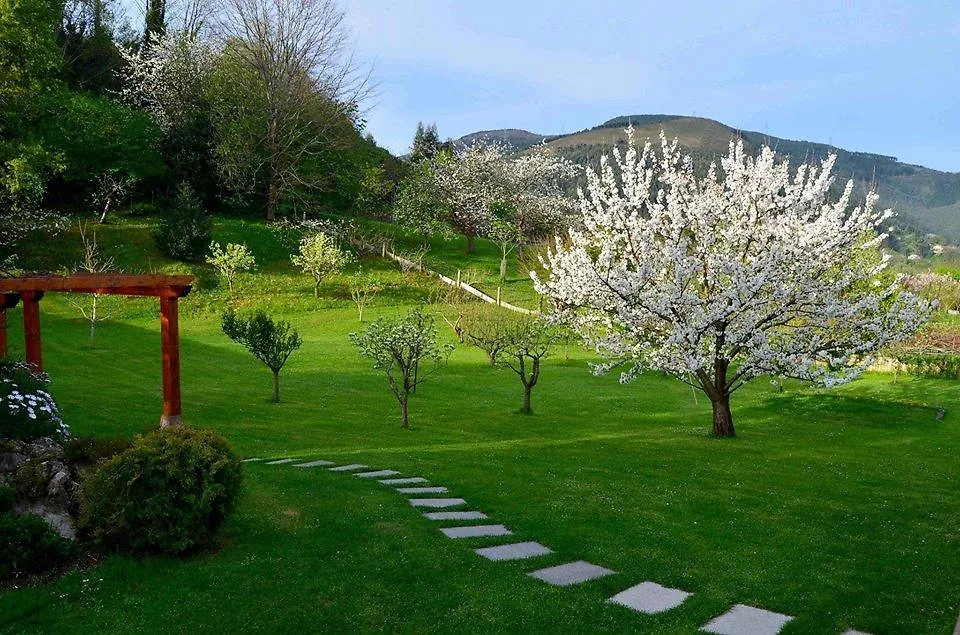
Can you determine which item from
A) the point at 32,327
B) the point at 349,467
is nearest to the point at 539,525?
the point at 349,467

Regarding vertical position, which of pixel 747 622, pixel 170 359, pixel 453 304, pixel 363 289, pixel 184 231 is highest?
pixel 184 231

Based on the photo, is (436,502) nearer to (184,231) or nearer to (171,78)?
(184,231)

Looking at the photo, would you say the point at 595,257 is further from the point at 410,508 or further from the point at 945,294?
the point at 945,294

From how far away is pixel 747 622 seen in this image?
18.4 ft

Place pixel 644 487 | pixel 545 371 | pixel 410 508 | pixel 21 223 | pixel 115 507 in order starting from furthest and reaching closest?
pixel 21 223
pixel 545 371
pixel 644 487
pixel 410 508
pixel 115 507

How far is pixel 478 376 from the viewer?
2691 cm

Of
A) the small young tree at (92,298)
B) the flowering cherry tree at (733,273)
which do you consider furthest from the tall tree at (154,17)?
the flowering cherry tree at (733,273)

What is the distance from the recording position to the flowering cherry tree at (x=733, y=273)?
14.6 m

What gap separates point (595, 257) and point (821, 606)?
12239 millimetres

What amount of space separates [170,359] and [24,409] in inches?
141

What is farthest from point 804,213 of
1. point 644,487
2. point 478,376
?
point 478,376

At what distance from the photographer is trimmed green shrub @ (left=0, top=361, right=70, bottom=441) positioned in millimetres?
9242

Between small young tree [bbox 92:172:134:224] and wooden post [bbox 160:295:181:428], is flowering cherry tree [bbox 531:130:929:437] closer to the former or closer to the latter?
wooden post [bbox 160:295:181:428]

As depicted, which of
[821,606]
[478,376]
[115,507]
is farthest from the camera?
[478,376]
